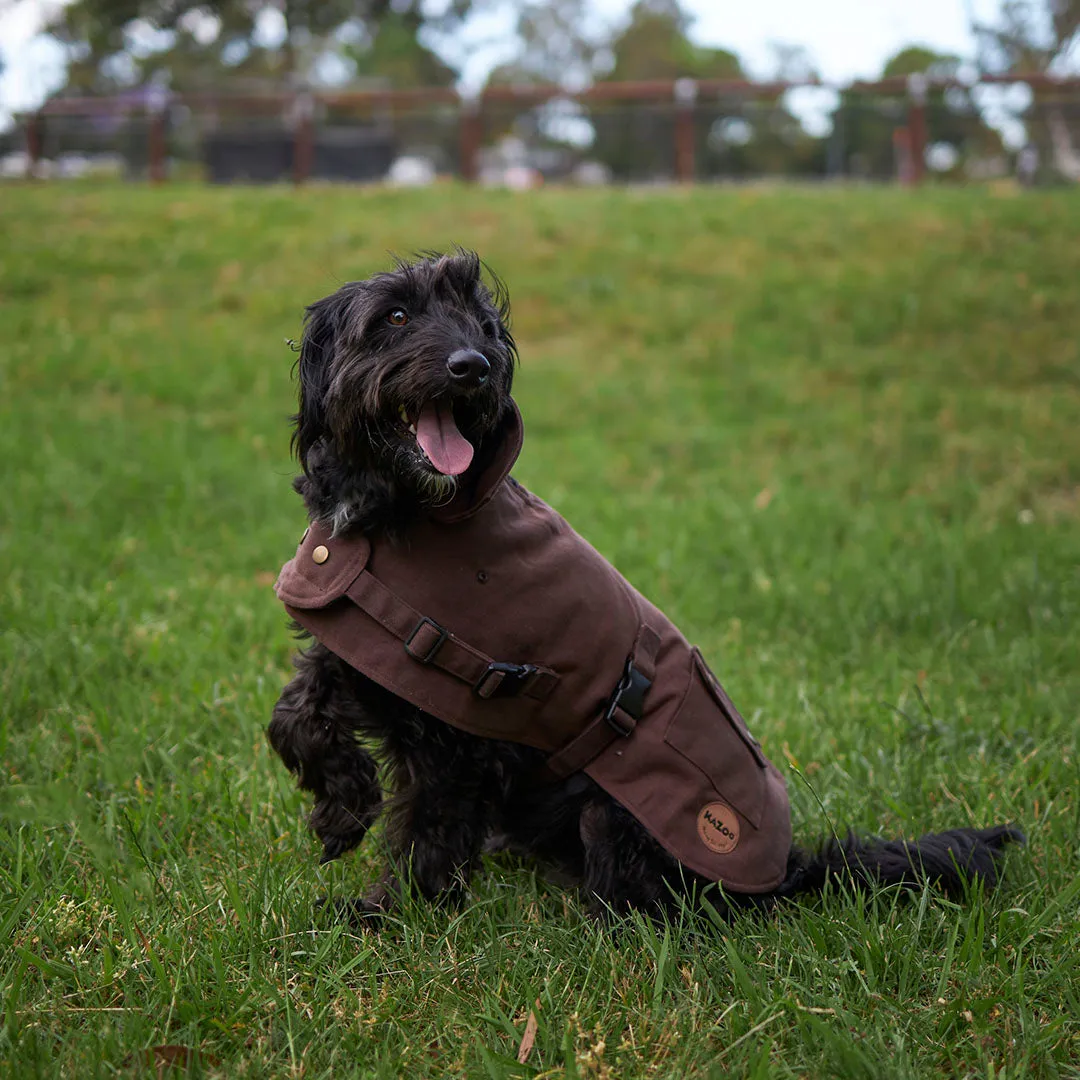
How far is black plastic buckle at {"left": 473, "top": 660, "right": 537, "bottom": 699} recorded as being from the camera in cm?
263

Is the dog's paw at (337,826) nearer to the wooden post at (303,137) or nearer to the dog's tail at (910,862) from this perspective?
the dog's tail at (910,862)

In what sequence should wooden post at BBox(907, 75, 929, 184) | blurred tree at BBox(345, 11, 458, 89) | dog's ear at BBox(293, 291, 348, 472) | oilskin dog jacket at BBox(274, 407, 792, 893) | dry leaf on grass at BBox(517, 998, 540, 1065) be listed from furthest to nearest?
blurred tree at BBox(345, 11, 458, 89)
wooden post at BBox(907, 75, 929, 184)
dog's ear at BBox(293, 291, 348, 472)
oilskin dog jacket at BBox(274, 407, 792, 893)
dry leaf on grass at BBox(517, 998, 540, 1065)

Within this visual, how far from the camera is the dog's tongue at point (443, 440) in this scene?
2.54m

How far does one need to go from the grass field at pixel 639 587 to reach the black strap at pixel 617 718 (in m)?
0.41

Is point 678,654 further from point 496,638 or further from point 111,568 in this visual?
point 111,568

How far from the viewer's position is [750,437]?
8.73 m

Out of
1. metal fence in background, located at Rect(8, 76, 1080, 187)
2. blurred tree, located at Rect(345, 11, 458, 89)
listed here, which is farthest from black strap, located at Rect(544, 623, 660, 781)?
blurred tree, located at Rect(345, 11, 458, 89)

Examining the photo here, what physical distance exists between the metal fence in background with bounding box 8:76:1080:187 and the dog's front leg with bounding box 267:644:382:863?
1490 cm

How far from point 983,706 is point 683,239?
31.4 ft

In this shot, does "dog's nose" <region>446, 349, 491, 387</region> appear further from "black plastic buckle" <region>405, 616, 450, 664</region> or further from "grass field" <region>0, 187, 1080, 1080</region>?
"grass field" <region>0, 187, 1080, 1080</region>

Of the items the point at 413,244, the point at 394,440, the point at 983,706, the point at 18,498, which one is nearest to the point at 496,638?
the point at 394,440

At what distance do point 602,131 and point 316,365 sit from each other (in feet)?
54.1

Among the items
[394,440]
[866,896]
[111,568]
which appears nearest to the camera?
[394,440]

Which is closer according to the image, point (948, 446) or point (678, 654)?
point (678, 654)
